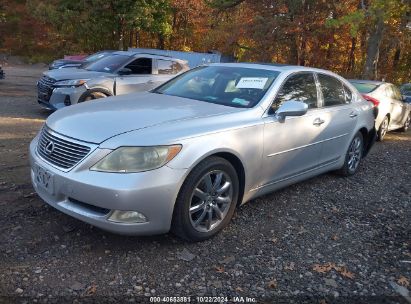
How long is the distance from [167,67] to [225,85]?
236 inches

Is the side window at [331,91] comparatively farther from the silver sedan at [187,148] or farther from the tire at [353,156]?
the tire at [353,156]

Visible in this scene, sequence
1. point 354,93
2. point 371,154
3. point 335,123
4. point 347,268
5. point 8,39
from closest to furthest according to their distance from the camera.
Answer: point 347,268 < point 335,123 < point 354,93 < point 371,154 < point 8,39

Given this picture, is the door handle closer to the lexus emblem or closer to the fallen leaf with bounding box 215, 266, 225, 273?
the fallen leaf with bounding box 215, 266, 225, 273

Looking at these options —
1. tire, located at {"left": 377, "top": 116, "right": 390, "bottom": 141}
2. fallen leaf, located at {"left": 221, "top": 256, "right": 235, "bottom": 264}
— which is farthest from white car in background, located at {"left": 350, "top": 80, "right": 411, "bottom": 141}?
fallen leaf, located at {"left": 221, "top": 256, "right": 235, "bottom": 264}

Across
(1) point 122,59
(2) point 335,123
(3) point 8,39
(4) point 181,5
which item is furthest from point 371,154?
(3) point 8,39

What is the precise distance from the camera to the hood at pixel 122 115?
3.46 metres

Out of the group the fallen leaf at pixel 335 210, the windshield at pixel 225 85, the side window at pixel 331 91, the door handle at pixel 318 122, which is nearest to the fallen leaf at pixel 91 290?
the windshield at pixel 225 85

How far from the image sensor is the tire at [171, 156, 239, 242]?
3500mm

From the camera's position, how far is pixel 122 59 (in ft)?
32.1

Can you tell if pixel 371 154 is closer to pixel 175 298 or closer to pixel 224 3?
pixel 175 298

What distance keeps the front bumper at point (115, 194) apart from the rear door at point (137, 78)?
19.9ft

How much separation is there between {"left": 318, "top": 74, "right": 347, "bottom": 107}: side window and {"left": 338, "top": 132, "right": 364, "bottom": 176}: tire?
2.29ft

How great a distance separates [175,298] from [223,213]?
44.0 inches

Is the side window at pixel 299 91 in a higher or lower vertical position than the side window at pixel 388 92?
higher
